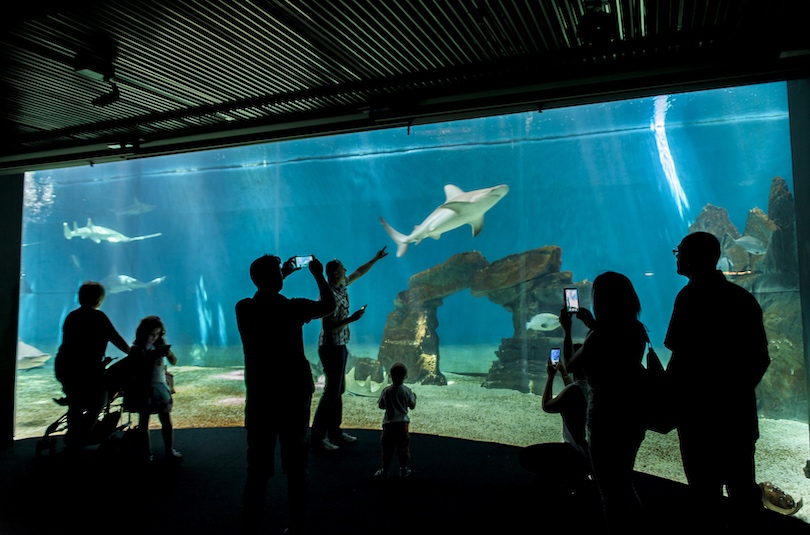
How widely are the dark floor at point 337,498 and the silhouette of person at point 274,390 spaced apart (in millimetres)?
493

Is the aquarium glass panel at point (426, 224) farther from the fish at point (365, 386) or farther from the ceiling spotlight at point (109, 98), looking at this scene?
the ceiling spotlight at point (109, 98)

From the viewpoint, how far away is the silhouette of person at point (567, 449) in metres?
2.41

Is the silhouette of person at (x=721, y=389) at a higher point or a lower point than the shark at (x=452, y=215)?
lower

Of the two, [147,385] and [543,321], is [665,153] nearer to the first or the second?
[543,321]

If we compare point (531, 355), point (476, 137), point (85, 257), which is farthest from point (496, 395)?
point (85, 257)

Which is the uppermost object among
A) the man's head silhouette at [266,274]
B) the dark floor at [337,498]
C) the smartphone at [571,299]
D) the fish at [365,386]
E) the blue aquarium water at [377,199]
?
the blue aquarium water at [377,199]

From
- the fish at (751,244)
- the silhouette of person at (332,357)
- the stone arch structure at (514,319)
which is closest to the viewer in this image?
the silhouette of person at (332,357)

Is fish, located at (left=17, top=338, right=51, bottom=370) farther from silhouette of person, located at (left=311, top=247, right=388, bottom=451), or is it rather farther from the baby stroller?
silhouette of person, located at (left=311, top=247, right=388, bottom=451)

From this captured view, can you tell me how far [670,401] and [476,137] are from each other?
70.1ft

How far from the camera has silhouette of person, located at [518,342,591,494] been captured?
2.41 metres

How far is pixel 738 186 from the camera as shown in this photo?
132 feet

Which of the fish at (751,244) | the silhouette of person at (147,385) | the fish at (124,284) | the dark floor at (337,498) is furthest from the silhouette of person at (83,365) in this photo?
the fish at (124,284)

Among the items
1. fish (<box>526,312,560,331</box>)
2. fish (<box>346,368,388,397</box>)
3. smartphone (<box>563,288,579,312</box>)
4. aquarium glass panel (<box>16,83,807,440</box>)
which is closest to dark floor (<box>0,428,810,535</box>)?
smartphone (<box>563,288,579,312</box>)

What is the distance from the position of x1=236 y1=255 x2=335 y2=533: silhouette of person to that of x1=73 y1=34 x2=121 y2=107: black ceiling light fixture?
176cm
